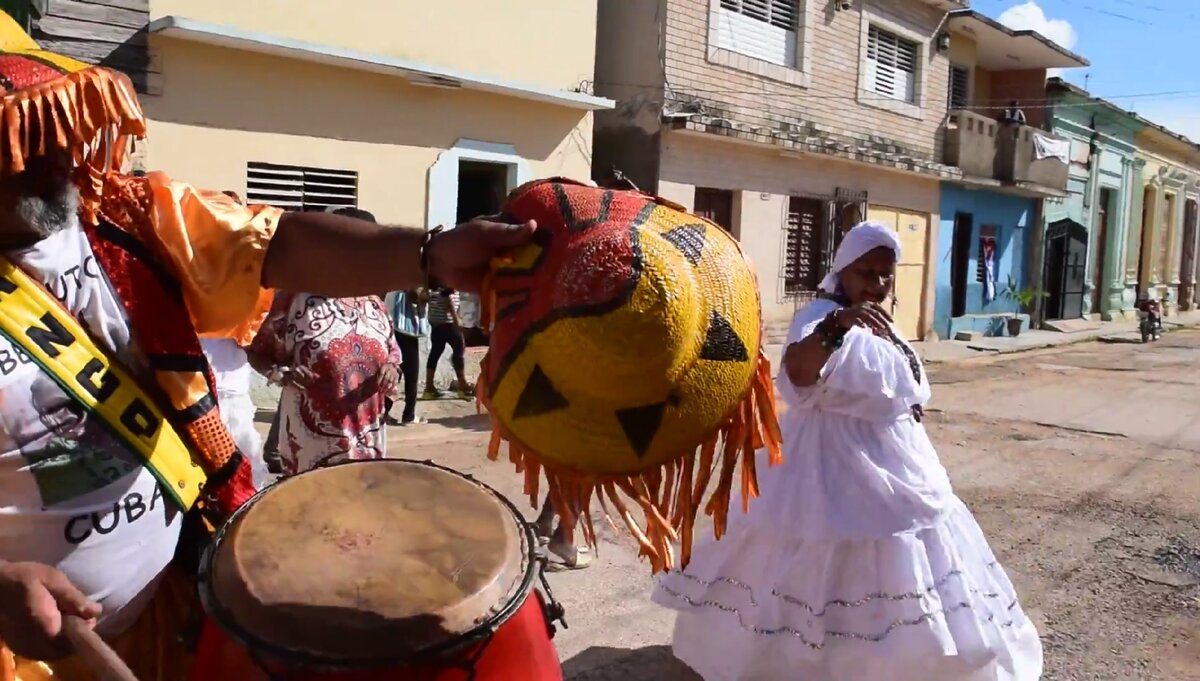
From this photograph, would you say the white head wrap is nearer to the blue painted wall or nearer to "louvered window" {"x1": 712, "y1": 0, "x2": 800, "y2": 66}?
"louvered window" {"x1": 712, "y1": 0, "x2": 800, "y2": 66}

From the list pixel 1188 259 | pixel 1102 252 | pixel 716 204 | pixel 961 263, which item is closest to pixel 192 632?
pixel 716 204

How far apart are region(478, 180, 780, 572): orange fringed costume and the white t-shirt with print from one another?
63 centimetres

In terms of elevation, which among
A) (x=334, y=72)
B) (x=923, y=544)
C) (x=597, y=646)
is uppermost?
(x=334, y=72)

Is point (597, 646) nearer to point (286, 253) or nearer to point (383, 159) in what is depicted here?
point (286, 253)

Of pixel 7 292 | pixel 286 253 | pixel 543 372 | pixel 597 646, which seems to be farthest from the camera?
pixel 597 646

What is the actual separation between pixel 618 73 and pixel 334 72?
182 inches

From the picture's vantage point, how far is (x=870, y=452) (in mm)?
3172

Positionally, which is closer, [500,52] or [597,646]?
[597,646]

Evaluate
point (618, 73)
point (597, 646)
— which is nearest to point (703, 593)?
point (597, 646)

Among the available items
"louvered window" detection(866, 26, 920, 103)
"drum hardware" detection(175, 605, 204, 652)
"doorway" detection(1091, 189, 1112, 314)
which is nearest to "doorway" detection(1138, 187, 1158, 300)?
"doorway" detection(1091, 189, 1112, 314)

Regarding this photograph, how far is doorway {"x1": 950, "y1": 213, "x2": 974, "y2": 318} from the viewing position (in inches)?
730

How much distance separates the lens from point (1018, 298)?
19641 mm

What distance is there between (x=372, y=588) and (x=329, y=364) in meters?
2.11

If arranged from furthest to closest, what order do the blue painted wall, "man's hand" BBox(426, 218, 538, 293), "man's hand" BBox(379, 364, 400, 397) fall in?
the blue painted wall
"man's hand" BBox(379, 364, 400, 397)
"man's hand" BBox(426, 218, 538, 293)
